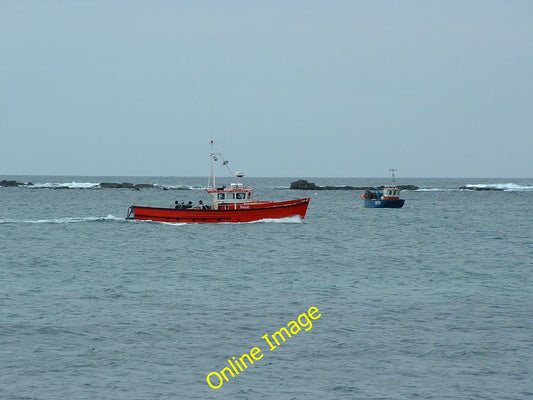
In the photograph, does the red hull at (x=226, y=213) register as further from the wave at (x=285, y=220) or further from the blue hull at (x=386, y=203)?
the blue hull at (x=386, y=203)

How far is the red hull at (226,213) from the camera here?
159ft

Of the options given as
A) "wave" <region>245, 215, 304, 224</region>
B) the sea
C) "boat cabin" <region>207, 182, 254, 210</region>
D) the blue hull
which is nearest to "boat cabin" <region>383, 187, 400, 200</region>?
the blue hull

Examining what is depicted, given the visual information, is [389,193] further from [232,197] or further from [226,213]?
[226,213]

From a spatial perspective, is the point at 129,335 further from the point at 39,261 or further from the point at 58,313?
the point at 39,261

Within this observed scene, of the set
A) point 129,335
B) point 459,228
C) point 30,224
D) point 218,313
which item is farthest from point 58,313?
point 459,228

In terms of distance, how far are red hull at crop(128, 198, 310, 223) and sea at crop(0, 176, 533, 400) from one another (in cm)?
937

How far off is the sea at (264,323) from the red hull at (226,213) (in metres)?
9.37

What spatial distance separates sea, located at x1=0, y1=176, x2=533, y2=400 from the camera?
14359 millimetres

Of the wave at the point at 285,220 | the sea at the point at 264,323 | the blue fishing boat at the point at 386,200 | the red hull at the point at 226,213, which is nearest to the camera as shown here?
the sea at the point at 264,323

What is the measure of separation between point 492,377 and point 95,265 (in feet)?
71.2

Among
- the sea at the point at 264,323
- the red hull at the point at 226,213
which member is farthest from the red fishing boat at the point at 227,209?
the sea at the point at 264,323

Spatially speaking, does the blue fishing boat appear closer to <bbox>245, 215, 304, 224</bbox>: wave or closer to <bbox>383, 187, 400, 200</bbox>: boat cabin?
<bbox>383, 187, 400, 200</bbox>: boat cabin

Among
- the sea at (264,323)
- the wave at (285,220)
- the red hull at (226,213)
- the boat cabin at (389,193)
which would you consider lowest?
the sea at (264,323)

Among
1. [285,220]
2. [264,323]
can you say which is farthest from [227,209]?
→ [264,323]
